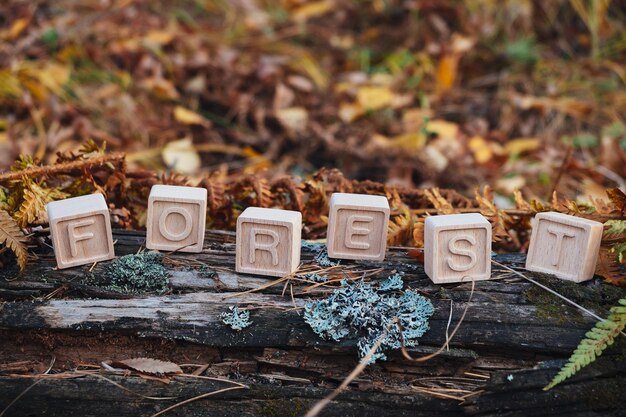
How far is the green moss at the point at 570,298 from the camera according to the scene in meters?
2.03

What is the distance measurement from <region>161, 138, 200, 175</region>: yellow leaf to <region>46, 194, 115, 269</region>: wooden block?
73.5 inches

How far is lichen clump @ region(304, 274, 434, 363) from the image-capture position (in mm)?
1967

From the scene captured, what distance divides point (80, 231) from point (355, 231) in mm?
958

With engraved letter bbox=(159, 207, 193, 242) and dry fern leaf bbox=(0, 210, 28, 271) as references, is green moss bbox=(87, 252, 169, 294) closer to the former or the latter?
engraved letter bbox=(159, 207, 193, 242)

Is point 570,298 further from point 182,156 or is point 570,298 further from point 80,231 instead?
point 182,156

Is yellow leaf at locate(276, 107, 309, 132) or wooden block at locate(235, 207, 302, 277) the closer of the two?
wooden block at locate(235, 207, 302, 277)

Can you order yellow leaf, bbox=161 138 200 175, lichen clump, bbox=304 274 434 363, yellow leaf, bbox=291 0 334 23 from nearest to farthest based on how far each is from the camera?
lichen clump, bbox=304 274 434 363
yellow leaf, bbox=161 138 200 175
yellow leaf, bbox=291 0 334 23

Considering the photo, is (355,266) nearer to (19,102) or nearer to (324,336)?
(324,336)

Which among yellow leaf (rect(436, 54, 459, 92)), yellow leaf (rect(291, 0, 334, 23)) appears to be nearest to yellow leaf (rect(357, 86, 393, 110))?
yellow leaf (rect(436, 54, 459, 92))

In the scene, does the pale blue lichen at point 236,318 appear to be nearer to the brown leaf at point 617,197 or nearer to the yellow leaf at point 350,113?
the brown leaf at point 617,197

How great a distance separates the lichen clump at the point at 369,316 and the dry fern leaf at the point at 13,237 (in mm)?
956

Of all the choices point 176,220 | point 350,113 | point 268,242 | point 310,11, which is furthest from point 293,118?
point 268,242

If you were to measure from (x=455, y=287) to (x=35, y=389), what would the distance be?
4.46ft

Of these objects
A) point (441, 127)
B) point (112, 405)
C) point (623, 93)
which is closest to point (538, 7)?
point (623, 93)
